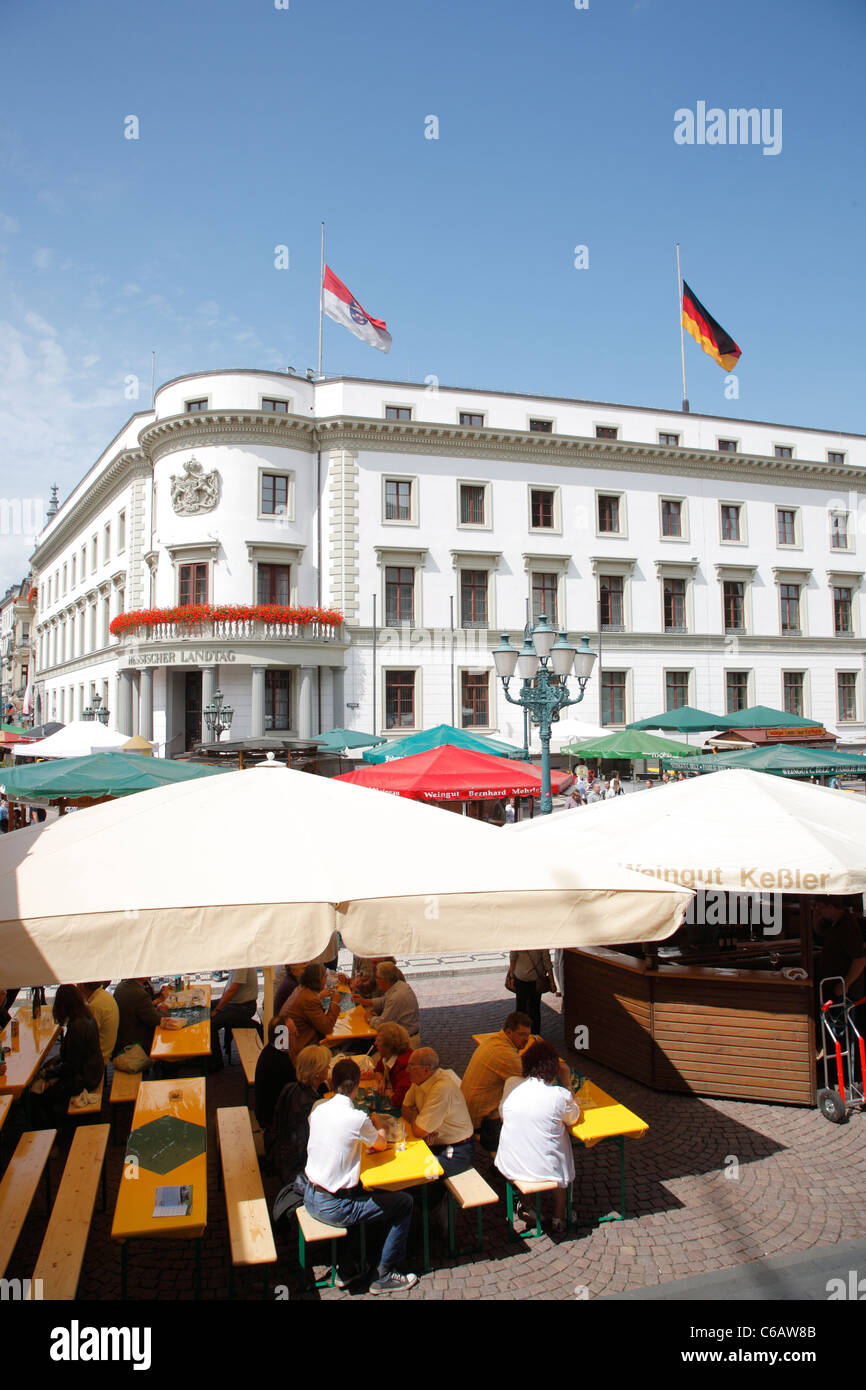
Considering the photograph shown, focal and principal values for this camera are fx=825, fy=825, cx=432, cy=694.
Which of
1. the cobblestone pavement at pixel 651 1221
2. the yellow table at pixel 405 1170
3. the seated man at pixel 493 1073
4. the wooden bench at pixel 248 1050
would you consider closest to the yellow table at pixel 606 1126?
the cobblestone pavement at pixel 651 1221

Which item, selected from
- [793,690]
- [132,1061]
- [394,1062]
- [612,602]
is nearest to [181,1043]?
[132,1061]

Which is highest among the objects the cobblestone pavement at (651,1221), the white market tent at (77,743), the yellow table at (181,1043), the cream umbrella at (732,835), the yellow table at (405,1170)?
the white market tent at (77,743)

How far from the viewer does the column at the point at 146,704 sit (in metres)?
33.6

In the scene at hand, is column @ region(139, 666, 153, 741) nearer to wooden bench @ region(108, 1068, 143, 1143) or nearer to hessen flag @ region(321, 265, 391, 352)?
hessen flag @ region(321, 265, 391, 352)

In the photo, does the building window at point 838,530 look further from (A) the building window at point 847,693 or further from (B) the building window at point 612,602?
(B) the building window at point 612,602

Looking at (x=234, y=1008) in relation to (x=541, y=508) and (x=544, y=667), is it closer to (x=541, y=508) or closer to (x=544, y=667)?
(x=544, y=667)

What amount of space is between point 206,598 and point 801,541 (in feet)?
92.8

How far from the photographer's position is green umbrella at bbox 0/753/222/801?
11492 millimetres

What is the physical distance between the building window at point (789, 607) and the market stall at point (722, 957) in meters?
34.5

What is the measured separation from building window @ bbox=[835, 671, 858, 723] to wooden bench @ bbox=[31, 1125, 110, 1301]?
4172 centimetres

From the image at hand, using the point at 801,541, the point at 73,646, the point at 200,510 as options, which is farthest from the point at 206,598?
the point at 801,541

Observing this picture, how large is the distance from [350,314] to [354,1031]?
3103 cm

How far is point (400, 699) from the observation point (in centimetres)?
3394
